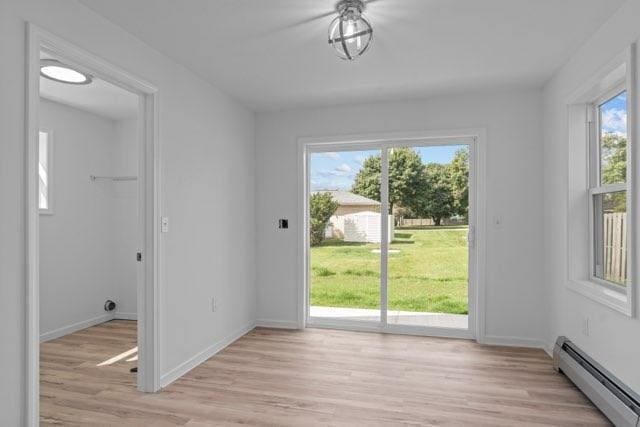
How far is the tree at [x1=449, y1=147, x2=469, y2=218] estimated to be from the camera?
156 inches

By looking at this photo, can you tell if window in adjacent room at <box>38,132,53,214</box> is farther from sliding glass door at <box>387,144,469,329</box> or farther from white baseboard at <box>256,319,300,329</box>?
sliding glass door at <box>387,144,469,329</box>

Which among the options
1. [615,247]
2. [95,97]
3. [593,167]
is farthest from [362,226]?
[95,97]

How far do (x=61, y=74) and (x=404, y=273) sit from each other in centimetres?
353

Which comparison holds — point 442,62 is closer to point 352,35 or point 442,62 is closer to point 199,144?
point 352,35

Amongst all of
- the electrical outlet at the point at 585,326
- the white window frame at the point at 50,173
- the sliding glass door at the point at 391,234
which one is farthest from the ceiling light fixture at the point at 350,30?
the white window frame at the point at 50,173

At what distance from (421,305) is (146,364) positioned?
261cm

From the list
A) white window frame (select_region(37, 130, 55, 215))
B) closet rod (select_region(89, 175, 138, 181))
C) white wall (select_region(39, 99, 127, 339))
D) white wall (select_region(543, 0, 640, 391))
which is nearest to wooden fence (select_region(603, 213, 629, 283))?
white wall (select_region(543, 0, 640, 391))

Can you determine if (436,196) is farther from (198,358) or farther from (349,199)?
(198,358)

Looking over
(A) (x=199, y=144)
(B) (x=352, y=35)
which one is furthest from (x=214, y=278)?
(B) (x=352, y=35)

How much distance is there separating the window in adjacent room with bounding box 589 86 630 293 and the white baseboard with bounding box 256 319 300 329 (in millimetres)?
2779

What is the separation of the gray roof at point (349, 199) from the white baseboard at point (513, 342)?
1.69 metres

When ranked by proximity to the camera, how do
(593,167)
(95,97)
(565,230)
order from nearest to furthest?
(593,167)
(565,230)
(95,97)

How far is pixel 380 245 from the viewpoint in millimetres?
4195

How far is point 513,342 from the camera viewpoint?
3.72 metres
